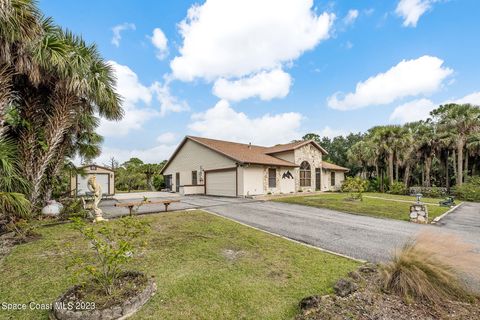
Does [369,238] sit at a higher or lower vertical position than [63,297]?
lower

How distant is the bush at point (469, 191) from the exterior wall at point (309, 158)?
12186mm

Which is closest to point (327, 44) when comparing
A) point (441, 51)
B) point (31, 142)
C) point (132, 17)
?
point (441, 51)

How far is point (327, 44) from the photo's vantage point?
1642cm

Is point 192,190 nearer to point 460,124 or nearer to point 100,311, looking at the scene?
point 100,311

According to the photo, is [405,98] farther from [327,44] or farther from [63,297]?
[63,297]

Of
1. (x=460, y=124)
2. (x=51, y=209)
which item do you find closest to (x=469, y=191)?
(x=460, y=124)

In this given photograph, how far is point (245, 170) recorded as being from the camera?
692 inches

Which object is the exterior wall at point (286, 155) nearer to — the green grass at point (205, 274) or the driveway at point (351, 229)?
the driveway at point (351, 229)

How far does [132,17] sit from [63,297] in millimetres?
13172

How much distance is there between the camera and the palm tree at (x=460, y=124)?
881 inches

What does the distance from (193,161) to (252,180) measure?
7663 millimetres

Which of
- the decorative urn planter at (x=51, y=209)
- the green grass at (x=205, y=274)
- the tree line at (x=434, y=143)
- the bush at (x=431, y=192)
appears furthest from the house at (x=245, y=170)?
the green grass at (x=205, y=274)

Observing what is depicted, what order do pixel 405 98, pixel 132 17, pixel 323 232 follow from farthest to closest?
pixel 405 98, pixel 132 17, pixel 323 232

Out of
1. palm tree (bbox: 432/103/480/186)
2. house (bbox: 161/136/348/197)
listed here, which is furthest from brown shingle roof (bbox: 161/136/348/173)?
palm tree (bbox: 432/103/480/186)
